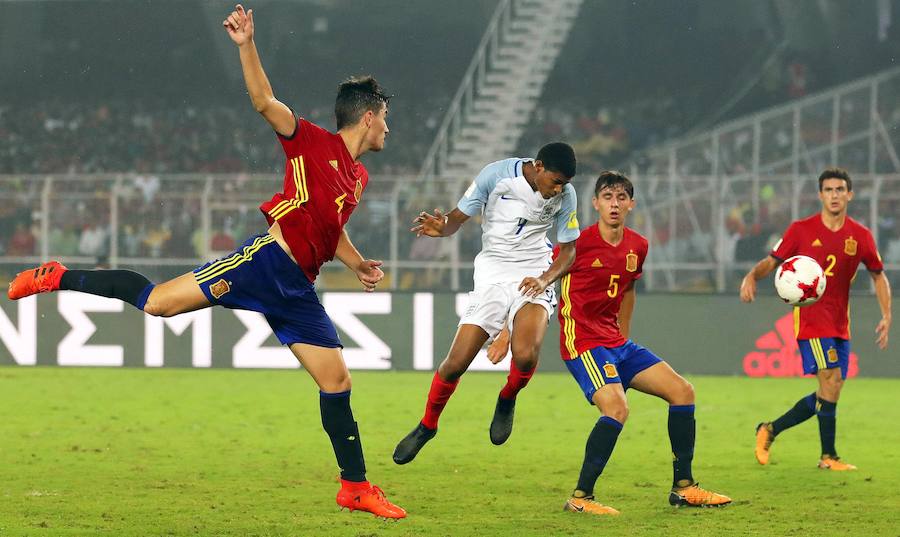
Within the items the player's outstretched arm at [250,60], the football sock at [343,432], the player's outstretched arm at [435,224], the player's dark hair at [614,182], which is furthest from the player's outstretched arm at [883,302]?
the player's outstretched arm at [250,60]

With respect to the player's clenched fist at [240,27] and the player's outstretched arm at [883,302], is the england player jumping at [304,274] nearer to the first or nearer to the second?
the player's clenched fist at [240,27]

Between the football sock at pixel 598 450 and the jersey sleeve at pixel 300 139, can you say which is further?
the football sock at pixel 598 450

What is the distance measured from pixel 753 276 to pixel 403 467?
2.50 meters

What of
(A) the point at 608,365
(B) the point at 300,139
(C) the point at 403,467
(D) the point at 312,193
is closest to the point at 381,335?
(C) the point at 403,467

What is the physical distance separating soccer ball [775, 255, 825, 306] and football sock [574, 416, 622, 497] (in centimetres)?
185

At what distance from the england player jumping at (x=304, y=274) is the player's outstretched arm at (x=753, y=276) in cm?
266

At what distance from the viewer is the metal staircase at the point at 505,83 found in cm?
2602

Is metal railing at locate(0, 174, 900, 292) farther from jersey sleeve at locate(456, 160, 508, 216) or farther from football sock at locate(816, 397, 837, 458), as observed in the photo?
jersey sleeve at locate(456, 160, 508, 216)

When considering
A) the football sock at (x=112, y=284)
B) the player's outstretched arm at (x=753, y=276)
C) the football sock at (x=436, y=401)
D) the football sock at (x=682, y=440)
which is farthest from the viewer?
the player's outstretched arm at (x=753, y=276)

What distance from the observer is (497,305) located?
7.82m

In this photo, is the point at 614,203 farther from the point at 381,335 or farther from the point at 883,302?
the point at 381,335

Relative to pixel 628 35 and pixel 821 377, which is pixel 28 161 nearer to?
pixel 628 35

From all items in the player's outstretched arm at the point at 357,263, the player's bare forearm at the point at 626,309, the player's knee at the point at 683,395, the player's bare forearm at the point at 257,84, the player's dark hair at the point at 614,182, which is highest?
the player's bare forearm at the point at 257,84

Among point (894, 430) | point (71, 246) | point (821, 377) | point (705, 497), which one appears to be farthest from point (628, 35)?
point (705, 497)
